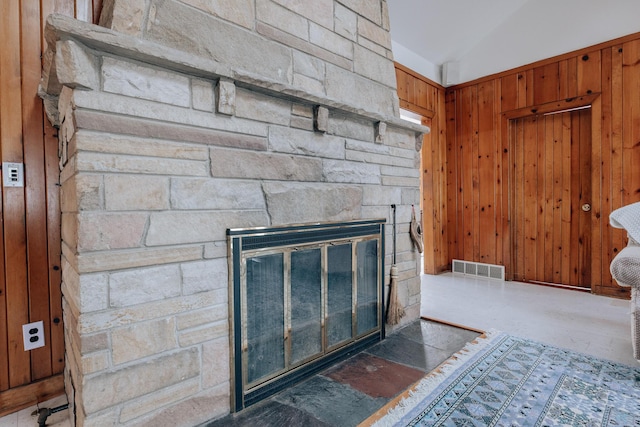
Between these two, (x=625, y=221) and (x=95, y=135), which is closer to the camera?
(x=95, y=135)

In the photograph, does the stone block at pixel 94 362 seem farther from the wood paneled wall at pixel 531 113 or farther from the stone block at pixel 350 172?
the wood paneled wall at pixel 531 113

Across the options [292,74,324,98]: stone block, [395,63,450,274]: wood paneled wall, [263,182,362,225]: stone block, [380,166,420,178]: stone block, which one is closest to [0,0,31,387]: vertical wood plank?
[263,182,362,225]: stone block

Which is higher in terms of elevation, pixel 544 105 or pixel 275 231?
pixel 544 105

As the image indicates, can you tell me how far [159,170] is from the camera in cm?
128

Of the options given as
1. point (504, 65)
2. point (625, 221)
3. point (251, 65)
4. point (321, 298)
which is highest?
point (504, 65)

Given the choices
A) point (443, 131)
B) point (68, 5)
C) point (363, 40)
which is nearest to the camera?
point (68, 5)

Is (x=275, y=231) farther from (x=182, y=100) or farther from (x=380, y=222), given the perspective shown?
(x=380, y=222)

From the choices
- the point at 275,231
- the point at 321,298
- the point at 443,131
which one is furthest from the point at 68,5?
the point at 443,131

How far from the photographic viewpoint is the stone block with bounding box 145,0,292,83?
1.33 meters

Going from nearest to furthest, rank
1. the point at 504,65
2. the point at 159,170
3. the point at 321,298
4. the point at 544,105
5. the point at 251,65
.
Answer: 1. the point at 159,170
2. the point at 251,65
3. the point at 321,298
4. the point at 544,105
5. the point at 504,65

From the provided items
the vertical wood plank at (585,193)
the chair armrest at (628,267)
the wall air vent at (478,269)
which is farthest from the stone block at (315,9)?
the wall air vent at (478,269)

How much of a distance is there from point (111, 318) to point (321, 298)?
1046mm

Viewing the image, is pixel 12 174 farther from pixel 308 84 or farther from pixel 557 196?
pixel 557 196

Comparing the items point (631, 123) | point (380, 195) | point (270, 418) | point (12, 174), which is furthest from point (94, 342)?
point (631, 123)
